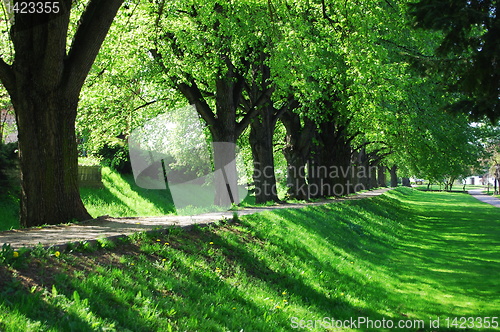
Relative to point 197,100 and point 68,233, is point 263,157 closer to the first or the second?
point 197,100

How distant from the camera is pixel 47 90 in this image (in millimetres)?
9609

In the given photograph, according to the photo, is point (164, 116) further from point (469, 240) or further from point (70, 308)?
point (70, 308)

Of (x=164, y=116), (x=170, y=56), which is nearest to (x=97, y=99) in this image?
(x=170, y=56)

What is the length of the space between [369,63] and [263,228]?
536cm

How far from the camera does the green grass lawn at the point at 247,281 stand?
496cm

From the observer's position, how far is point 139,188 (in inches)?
1166

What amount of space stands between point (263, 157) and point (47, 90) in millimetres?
12777

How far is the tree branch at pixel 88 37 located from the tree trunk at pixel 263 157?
1183 cm

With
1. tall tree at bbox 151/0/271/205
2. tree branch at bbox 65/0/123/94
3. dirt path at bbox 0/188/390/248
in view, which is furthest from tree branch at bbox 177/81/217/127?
dirt path at bbox 0/188/390/248

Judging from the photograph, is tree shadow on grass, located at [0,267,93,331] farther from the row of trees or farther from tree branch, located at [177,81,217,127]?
tree branch, located at [177,81,217,127]

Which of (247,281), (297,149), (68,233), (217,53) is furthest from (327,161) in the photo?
(68,233)

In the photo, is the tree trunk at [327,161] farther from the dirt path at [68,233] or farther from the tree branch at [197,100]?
the dirt path at [68,233]

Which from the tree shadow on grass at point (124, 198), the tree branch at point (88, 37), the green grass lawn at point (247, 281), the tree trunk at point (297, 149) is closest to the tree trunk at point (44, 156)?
the tree branch at point (88, 37)

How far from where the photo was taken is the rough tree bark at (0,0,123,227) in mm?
9438
